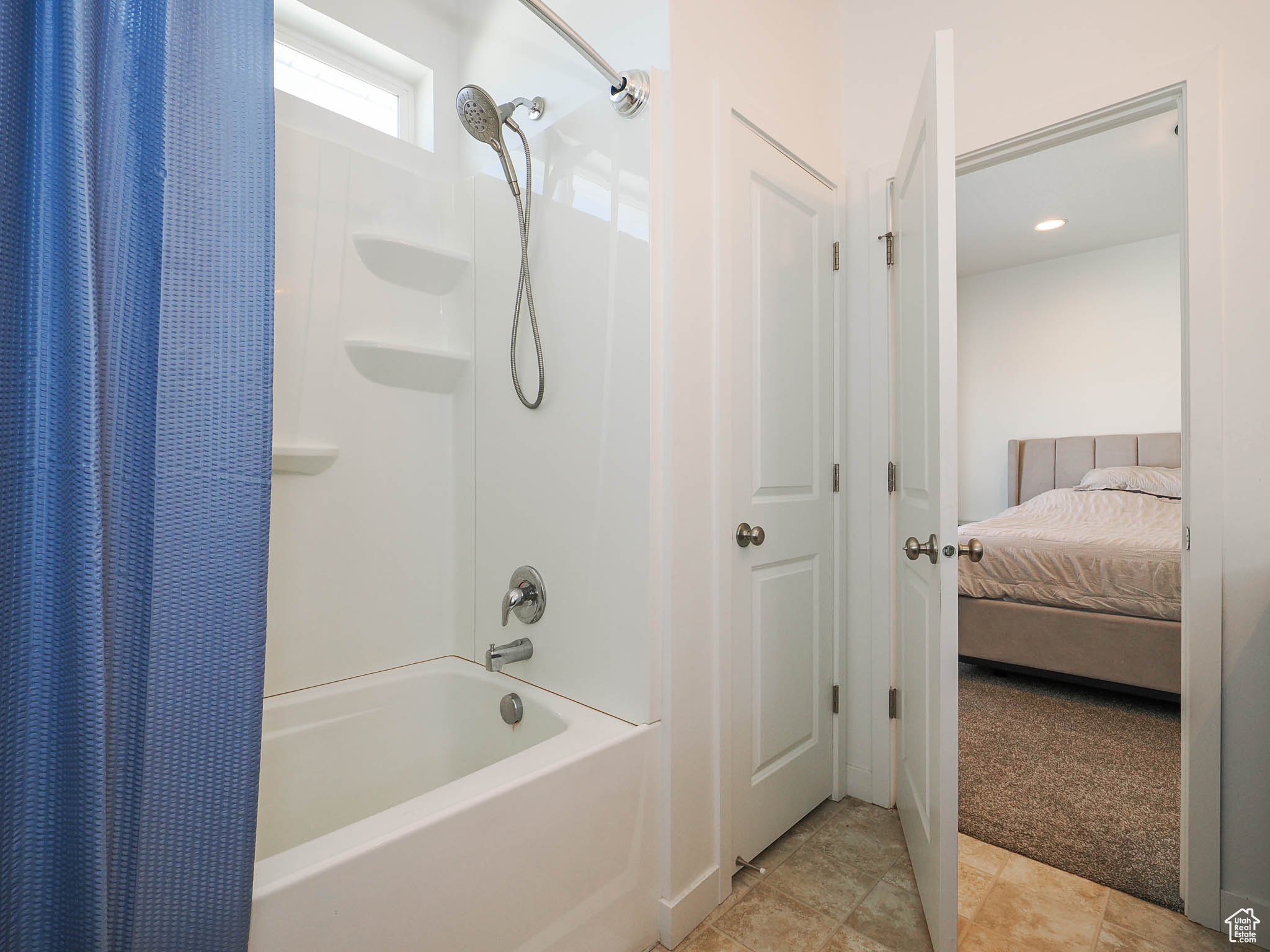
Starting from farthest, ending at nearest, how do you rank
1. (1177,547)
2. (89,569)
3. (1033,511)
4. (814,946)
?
(1033,511) < (1177,547) < (814,946) < (89,569)

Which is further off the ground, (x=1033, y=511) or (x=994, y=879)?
(x=1033, y=511)

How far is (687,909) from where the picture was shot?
4.75 ft

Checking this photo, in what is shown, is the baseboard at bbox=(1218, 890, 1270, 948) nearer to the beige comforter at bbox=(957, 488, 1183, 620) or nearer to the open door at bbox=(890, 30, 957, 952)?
the open door at bbox=(890, 30, 957, 952)

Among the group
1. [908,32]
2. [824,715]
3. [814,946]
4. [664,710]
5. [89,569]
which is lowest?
[814,946]

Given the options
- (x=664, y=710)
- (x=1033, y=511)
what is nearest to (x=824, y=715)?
(x=664, y=710)

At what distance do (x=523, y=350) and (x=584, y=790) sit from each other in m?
1.11

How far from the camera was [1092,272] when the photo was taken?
4.74 m

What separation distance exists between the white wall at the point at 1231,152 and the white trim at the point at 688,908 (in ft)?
3.78

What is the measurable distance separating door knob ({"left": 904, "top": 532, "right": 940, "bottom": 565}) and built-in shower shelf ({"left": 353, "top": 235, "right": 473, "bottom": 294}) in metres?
1.49

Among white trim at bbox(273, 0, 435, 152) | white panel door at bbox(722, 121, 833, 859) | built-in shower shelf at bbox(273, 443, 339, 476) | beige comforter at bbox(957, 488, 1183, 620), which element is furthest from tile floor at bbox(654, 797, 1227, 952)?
white trim at bbox(273, 0, 435, 152)

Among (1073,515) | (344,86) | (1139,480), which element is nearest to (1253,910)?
(1073,515)

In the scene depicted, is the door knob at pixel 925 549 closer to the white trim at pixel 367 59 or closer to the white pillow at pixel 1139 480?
the white trim at pixel 367 59

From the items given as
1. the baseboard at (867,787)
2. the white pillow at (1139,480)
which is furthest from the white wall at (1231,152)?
the white pillow at (1139,480)

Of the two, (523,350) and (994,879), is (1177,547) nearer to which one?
(994,879)
